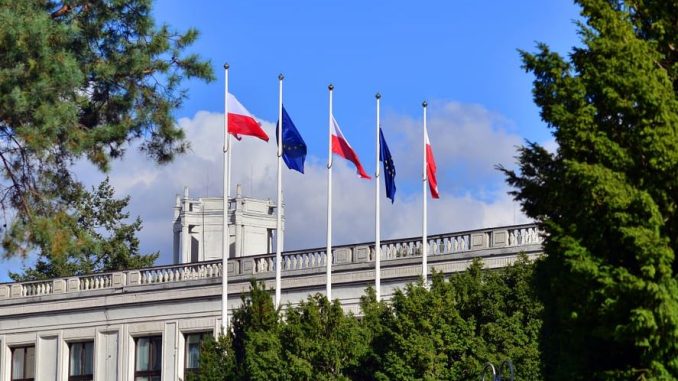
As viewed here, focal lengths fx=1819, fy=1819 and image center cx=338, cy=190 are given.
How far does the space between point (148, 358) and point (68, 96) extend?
4125cm

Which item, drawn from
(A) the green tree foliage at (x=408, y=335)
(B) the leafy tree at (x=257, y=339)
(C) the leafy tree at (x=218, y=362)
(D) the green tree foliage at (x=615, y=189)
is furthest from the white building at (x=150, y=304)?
(D) the green tree foliage at (x=615, y=189)

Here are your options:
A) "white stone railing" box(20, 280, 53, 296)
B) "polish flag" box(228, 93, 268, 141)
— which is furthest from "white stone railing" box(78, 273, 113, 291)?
"polish flag" box(228, 93, 268, 141)

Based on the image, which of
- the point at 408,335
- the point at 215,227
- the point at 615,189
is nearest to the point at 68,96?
the point at 615,189

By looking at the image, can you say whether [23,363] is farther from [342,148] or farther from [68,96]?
[68,96]

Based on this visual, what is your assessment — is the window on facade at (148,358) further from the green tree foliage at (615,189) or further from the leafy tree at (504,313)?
the green tree foliage at (615,189)

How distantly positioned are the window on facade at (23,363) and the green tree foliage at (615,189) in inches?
1710

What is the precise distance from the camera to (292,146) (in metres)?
51.6

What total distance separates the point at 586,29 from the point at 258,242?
58.3 m

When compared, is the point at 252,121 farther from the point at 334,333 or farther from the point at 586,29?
the point at 586,29

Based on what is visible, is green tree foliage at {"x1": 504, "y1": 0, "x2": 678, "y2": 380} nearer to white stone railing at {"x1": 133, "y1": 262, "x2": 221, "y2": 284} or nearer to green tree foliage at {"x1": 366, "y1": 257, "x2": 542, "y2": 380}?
green tree foliage at {"x1": 366, "y1": 257, "x2": 542, "y2": 380}

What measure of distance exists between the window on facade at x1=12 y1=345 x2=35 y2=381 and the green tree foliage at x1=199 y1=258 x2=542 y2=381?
21.1 metres

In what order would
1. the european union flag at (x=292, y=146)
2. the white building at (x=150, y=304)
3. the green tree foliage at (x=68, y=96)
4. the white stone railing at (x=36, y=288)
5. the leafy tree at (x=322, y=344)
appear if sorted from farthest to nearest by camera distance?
the white stone railing at (x=36, y=288), the white building at (x=150, y=304), the european union flag at (x=292, y=146), the leafy tree at (x=322, y=344), the green tree foliage at (x=68, y=96)

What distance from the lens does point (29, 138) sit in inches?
850

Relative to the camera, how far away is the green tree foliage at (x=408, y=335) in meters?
42.2
